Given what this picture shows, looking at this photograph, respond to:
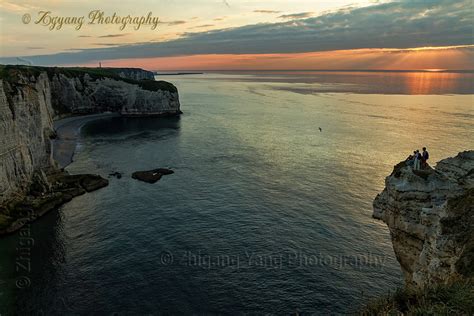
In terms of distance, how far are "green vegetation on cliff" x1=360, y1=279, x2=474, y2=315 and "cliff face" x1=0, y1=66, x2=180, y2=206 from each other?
53.8 m

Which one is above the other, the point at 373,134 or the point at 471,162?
the point at 471,162

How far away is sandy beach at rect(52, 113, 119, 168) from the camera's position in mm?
87625

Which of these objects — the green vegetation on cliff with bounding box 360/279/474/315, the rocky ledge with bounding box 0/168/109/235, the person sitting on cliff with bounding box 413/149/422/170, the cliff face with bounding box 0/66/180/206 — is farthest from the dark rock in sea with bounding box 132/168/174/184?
the green vegetation on cliff with bounding box 360/279/474/315

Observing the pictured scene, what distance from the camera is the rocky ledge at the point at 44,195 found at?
164ft

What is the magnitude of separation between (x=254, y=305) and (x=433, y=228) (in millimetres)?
18992

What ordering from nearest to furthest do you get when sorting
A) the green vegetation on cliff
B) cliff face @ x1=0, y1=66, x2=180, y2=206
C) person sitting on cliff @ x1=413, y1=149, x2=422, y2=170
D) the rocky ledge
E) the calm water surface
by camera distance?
the green vegetation on cliff
person sitting on cliff @ x1=413, y1=149, x2=422, y2=170
the calm water surface
the rocky ledge
cliff face @ x1=0, y1=66, x2=180, y2=206

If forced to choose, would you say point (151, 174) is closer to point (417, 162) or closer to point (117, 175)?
point (117, 175)

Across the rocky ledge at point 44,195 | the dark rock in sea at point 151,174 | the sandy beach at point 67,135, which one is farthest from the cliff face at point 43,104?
the dark rock in sea at point 151,174

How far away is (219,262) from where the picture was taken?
41.3 metres

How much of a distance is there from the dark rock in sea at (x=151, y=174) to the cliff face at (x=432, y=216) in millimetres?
50655

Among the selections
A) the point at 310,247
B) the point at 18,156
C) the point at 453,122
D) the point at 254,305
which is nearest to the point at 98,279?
the point at 254,305

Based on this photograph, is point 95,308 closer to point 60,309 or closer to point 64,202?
point 60,309

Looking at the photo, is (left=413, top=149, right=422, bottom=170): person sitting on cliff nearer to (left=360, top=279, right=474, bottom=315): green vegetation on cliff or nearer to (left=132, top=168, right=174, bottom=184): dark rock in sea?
(left=360, top=279, right=474, bottom=315): green vegetation on cliff

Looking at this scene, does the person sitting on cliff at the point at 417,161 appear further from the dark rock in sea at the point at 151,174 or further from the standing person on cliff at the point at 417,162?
the dark rock in sea at the point at 151,174
